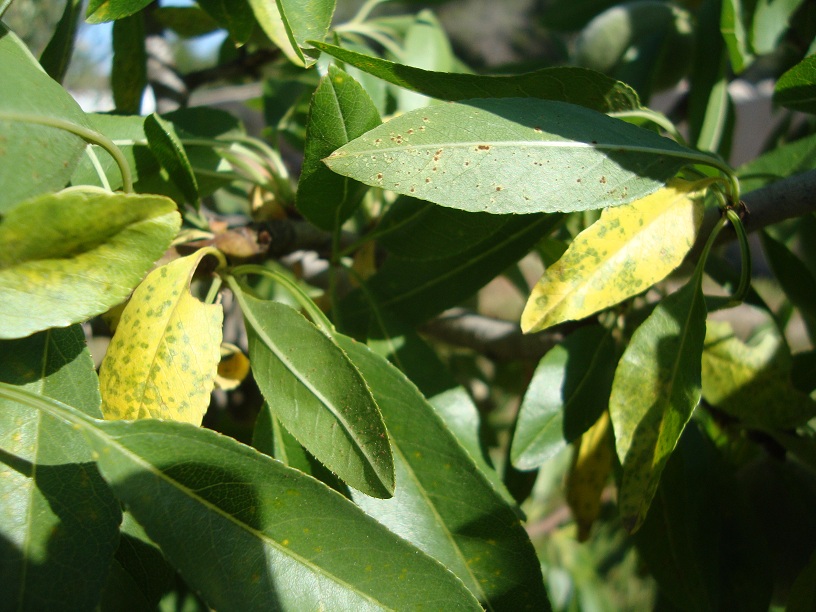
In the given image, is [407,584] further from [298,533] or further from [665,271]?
[665,271]

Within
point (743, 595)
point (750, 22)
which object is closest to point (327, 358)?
point (743, 595)

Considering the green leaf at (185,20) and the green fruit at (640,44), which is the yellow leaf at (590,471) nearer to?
the green fruit at (640,44)

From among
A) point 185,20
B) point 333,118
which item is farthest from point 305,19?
point 185,20

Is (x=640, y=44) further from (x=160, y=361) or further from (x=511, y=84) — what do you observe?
(x=160, y=361)

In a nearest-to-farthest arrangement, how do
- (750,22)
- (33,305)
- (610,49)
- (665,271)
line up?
(33,305) < (665,271) < (750,22) < (610,49)

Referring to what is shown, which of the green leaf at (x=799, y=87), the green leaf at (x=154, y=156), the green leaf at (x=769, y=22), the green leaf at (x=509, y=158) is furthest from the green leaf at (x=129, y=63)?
the green leaf at (x=769, y=22)

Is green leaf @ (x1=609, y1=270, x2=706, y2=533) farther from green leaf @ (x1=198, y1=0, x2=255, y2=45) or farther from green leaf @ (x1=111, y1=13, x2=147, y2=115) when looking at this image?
green leaf @ (x1=111, y1=13, x2=147, y2=115)

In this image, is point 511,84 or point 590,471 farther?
point 590,471
